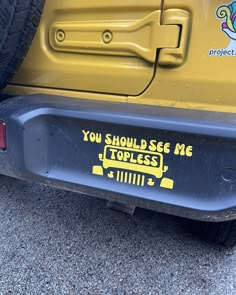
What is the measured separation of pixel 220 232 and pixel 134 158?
2.75ft

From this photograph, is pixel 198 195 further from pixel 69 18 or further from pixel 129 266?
pixel 69 18

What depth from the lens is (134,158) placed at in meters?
1.49

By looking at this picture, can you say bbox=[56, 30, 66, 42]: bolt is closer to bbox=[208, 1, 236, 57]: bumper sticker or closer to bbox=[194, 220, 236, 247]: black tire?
bbox=[208, 1, 236, 57]: bumper sticker

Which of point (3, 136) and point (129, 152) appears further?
point (3, 136)

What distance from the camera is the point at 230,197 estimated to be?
139cm

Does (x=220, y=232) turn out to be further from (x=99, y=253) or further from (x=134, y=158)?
(x=134, y=158)

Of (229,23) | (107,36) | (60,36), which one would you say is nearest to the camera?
(229,23)

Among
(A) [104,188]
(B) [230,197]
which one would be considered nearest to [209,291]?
(B) [230,197]

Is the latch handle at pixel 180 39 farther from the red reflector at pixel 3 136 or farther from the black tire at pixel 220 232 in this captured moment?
the black tire at pixel 220 232

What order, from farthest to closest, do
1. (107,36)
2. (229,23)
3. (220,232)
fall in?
(220,232), (107,36), (229,23)

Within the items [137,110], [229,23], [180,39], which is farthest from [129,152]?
[229,23]

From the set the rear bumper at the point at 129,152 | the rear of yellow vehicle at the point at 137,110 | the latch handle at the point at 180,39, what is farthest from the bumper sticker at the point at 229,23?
the rear bumper at the point at 129,152

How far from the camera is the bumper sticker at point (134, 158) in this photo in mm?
1444

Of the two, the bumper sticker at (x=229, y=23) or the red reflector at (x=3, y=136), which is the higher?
the bumper sticker at (x=229, y=23)
